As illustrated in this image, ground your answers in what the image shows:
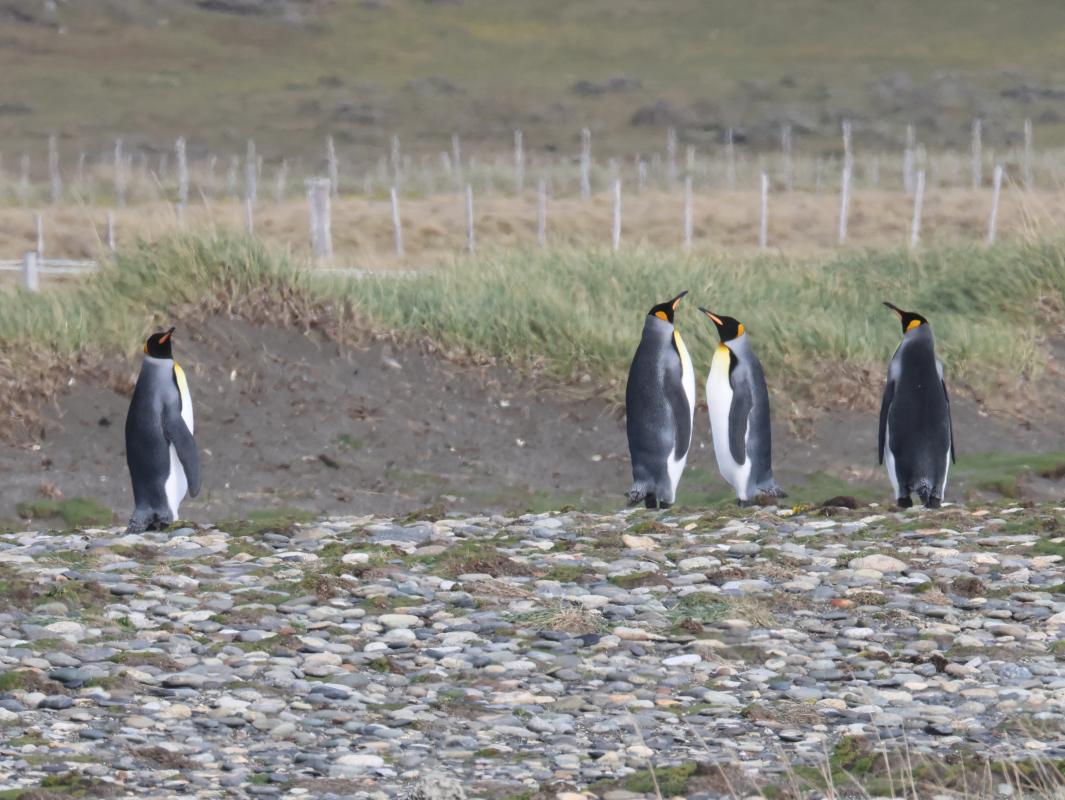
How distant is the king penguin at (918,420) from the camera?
354 inches

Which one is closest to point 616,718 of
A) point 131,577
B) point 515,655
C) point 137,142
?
point 515,655

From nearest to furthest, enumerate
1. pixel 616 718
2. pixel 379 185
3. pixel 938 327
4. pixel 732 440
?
pixel 616 718
pixel 732 440
pixel 938 327
pixel 379 185

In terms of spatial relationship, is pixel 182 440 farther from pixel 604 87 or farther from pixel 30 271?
pixel 604 87

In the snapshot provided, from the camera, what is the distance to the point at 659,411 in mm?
9117

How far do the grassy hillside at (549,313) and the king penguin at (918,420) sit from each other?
6.38 ft

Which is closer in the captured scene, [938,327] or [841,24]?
[938,327]

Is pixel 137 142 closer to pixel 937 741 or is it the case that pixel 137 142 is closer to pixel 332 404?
pixel 332 404

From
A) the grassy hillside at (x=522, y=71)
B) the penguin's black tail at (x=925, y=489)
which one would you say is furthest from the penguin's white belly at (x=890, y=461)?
the grassy hillside at (x=522, y=71)

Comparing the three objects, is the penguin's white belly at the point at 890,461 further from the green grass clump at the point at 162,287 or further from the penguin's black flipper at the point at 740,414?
the green grass clump at the point at 162,287

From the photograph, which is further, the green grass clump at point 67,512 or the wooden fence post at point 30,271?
the wooden fence post at point 30,271

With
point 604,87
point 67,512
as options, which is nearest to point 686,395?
point 67,512

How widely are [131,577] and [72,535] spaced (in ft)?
5.31

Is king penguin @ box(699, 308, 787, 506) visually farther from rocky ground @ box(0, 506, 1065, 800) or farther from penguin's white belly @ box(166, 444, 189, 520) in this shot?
penguin's white belly @ box(166, 444, 189, 520)

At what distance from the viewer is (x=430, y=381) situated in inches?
445
